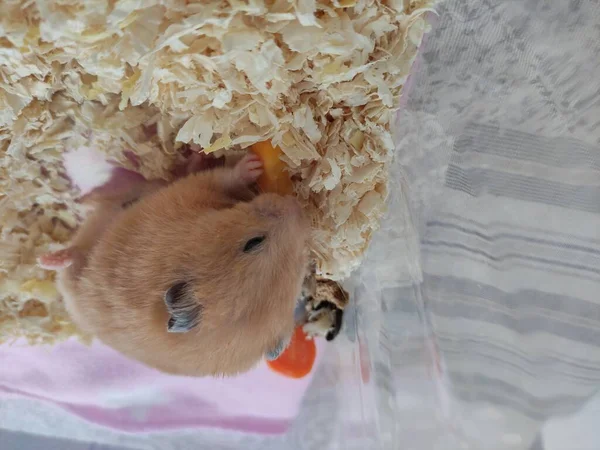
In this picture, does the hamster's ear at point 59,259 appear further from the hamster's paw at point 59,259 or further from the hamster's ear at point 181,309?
the hamster's ear at point 181,309

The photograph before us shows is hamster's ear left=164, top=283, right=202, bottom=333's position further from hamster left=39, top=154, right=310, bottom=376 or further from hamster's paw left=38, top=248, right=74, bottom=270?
hamster's paw left=38, top=248, right=74, bottom=270

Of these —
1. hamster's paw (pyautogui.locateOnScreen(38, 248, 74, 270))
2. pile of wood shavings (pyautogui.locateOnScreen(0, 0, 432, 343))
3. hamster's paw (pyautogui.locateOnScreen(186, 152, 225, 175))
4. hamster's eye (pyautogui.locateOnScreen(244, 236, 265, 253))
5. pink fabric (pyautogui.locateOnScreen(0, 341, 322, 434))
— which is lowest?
pink fabric (pyautogui.locateOnScreen(0, 341, 322, 434))

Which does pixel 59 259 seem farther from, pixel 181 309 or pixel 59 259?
pixel 181 309

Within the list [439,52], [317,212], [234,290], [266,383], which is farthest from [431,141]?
[266,383]

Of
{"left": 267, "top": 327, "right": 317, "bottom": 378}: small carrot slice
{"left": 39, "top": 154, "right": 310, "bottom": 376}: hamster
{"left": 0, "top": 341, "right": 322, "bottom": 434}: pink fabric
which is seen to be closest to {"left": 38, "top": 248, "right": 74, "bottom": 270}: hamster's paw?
{"left": 39, "top": 154, "right": 310, "bottom": 376}: hamster

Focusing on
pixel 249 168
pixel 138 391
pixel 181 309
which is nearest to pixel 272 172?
pixel 249 168

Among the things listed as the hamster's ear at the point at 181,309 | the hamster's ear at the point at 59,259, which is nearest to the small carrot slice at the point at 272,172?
the hamster's ear at the point at 181,309

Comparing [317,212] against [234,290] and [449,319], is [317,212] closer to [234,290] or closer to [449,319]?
[234,290]
